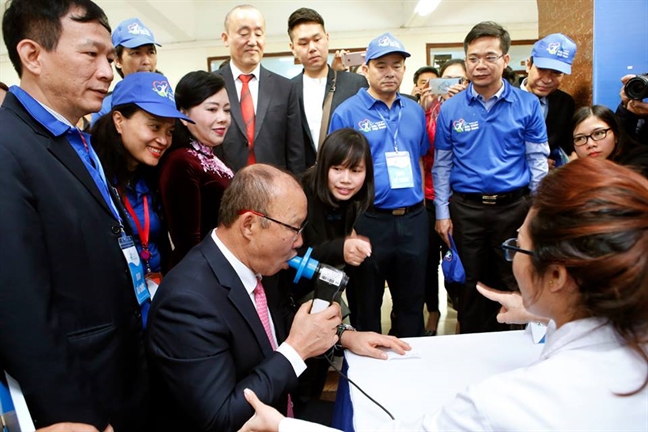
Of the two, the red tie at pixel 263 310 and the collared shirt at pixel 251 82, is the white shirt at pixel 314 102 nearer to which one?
the collared shirt at pixel 251 82

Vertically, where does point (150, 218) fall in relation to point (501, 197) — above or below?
above

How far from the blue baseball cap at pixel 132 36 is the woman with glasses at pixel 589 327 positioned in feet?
7.40

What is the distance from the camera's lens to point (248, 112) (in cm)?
252

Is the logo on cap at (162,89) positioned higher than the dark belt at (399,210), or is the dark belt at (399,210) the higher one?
the logo on cap at (162,89)

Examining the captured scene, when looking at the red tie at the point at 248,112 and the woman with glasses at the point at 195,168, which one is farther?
the red tie at the point at 248,112

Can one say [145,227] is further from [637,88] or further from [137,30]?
[637,88]

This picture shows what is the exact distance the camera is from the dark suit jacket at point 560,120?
2.78m

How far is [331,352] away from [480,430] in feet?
2.44

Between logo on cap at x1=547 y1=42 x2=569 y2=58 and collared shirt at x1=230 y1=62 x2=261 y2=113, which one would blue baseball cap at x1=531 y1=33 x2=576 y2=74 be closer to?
logo on cap at x1=547 y1=42 x2=569 y2=58

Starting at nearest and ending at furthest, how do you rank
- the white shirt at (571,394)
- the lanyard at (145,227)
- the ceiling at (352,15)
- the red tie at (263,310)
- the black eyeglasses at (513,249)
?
the white shirt at (571,394), the black eyeglasses at (513,249), the red tie at (263,310), the lanyard at (145,227), the ceiling at (352,15)

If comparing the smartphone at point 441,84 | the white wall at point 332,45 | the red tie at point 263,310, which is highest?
the white wall at point 332,45

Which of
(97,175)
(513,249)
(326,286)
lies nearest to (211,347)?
(326,286)

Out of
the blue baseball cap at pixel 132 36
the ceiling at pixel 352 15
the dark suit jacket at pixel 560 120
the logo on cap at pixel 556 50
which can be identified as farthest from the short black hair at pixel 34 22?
the ceiling at pixel 352 15

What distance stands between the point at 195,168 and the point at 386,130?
1165mm
